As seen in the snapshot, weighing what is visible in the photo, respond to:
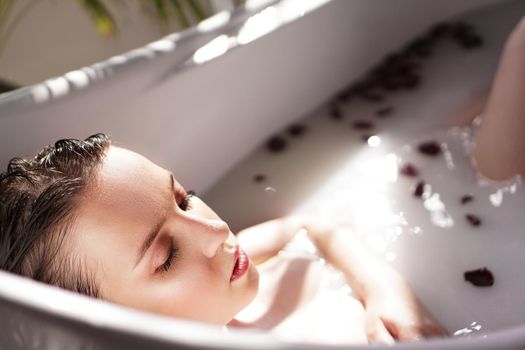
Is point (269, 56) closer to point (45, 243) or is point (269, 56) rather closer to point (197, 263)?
point (197, 263)

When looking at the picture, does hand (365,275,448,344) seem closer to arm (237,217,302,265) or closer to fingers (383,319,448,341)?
fingers (383,319,448,341)

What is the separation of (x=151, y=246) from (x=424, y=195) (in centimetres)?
77

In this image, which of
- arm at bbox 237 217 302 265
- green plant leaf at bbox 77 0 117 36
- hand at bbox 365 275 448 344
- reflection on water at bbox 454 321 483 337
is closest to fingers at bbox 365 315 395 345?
hand at bbox 365 275 448 344

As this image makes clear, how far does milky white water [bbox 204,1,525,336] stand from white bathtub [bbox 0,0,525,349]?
9 centimetres

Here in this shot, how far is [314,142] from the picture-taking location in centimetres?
174

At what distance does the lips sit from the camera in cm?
107

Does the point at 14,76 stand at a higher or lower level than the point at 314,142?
higher

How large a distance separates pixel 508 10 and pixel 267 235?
116 centimetres

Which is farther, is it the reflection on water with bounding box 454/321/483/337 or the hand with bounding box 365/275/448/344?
the reflection on water with bounding box 454/321/483/337

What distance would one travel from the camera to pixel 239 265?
3.57 ft

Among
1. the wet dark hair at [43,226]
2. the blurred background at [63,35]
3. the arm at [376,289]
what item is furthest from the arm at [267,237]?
the blurred background at [63,35]

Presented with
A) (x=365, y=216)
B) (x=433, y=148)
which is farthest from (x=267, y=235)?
(x=433, y=148)

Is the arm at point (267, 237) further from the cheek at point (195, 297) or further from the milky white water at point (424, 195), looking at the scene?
the cheek at point (195, 297)

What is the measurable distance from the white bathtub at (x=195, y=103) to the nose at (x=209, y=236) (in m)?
0.30
